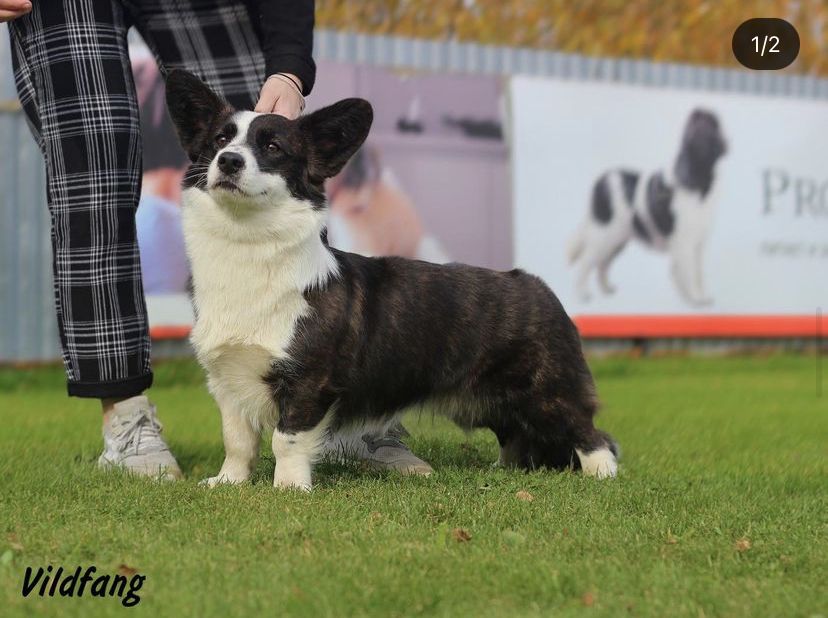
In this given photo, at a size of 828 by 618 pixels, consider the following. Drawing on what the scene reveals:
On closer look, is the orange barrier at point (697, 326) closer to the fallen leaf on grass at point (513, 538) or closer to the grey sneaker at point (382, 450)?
the grey sneaker at point (382, 450)

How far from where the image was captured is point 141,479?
333 cm

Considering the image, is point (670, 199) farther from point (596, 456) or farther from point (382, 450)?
point (382, 450)

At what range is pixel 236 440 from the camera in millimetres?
3439

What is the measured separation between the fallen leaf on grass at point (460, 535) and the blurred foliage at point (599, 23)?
13567mm

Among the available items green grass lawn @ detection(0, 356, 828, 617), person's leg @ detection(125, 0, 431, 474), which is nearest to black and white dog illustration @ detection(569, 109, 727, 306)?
green grass lawn @ detection(0, 356, 828, 617)

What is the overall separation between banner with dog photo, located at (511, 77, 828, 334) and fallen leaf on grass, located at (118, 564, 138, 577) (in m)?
7.26

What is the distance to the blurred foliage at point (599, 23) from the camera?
15852 mm

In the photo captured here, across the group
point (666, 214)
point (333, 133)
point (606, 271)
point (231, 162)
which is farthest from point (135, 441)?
point (666, 214)

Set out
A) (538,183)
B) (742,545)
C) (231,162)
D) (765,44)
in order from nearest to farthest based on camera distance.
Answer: (742,545) < (231,162) < (765,44) < (538,183)

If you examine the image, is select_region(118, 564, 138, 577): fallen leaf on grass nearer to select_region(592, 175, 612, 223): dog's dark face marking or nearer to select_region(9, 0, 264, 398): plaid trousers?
select_region(9, 0, 264, 398): plaid trousers

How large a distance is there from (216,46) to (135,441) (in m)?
1.44

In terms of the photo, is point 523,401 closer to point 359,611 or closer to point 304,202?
point 304,202

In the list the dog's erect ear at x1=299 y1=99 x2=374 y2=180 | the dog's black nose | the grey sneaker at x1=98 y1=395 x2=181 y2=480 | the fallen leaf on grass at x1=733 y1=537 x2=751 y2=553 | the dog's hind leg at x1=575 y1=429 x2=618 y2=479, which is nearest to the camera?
the fallen leaf on grass at x1=733 y1=537 x2=751 y2=553

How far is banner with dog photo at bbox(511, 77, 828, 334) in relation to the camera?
31.3ft
